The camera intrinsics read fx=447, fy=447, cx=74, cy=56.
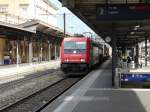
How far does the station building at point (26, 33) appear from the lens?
4863 centimetres

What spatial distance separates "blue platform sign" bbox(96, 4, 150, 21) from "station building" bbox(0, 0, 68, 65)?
66.0 ft

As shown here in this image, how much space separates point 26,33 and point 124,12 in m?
31.9

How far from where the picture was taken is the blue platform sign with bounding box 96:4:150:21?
18.4m

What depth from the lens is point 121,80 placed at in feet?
64.8

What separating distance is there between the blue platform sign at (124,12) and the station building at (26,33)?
792 inches

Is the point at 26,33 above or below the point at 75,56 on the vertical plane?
above

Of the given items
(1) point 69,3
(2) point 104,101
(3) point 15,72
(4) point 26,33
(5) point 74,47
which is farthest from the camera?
(4) point 26,33

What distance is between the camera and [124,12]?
1836 cm

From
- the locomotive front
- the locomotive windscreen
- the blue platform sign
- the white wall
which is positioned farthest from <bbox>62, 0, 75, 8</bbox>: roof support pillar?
the white wall

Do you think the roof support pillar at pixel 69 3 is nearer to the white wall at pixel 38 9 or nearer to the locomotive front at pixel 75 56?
the locomotive front at pixel 75 56

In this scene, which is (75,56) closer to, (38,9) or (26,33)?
(26,33)

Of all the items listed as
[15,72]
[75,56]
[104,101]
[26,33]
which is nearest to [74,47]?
[75,56]

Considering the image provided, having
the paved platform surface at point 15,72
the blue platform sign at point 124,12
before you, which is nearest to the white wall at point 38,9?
the paved platform surface at point 15,72

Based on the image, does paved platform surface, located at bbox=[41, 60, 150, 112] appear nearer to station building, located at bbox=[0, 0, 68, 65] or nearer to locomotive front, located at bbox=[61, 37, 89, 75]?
locomotive front, located at bbox=[61, 37, 89, 75]
